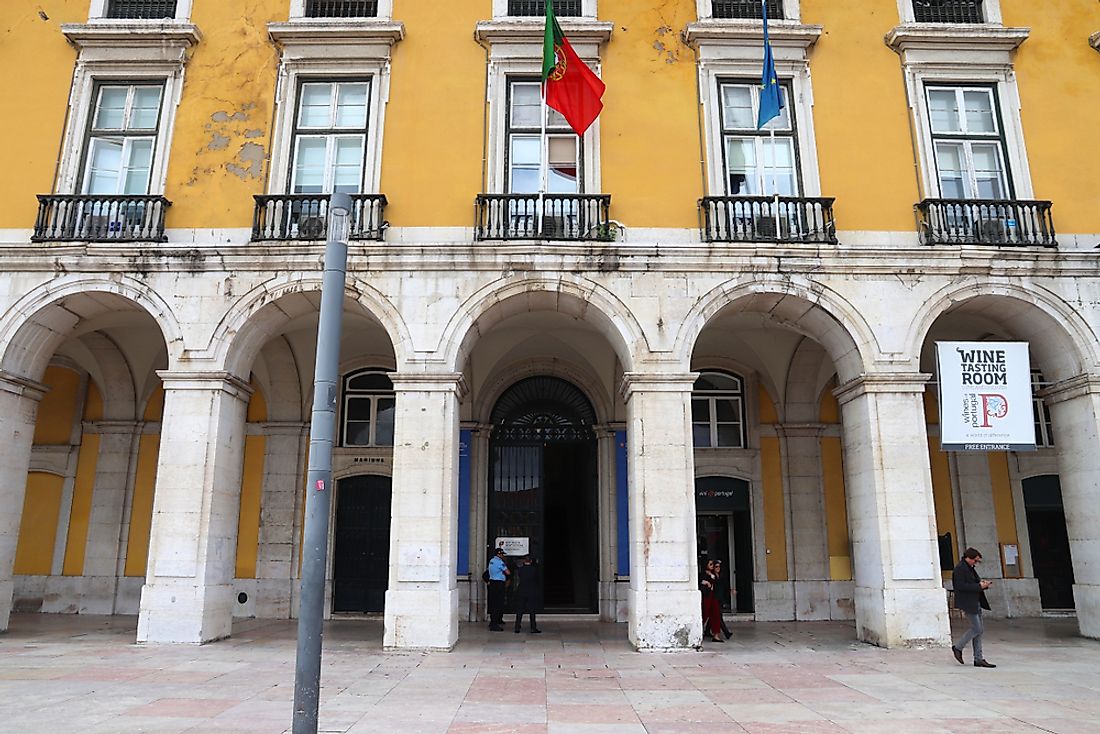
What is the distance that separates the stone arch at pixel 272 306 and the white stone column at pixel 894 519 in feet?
23.8

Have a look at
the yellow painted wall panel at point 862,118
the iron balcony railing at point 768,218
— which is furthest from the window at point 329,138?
the yellow painted wall panel at point 862,118

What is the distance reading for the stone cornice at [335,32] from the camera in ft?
43.5

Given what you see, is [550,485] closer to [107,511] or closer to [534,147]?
[534,147]

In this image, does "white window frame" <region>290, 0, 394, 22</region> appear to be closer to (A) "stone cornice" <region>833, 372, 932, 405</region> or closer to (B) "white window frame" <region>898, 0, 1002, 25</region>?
(B) "white window frame" <region>898, 0, 1002, 25</region>

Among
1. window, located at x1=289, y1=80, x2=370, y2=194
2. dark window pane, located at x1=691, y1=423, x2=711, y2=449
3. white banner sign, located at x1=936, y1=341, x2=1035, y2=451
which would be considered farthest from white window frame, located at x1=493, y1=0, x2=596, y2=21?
dark window pane, located at x1=691, y1=423, x2=711, y2=449

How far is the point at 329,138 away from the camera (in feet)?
43.8

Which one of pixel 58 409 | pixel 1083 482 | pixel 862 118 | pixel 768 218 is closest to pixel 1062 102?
pixel 862 118

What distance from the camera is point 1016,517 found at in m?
16.1

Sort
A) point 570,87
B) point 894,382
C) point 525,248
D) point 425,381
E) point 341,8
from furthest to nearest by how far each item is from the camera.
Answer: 1. point 341,8
2. point 570,87
3. point 525,248
4. point 894,382
5. point 425,381

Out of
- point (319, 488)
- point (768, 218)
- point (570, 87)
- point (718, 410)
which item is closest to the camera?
point (319, 488)

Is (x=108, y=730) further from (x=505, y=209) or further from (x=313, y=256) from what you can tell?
(x=505, y=209)

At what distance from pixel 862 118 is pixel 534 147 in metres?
5.56

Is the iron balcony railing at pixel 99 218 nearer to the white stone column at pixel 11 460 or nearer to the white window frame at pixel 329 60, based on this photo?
the white window frame at pixel 329 60

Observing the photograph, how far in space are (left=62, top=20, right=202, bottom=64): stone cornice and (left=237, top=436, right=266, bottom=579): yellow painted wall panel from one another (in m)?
7.29
